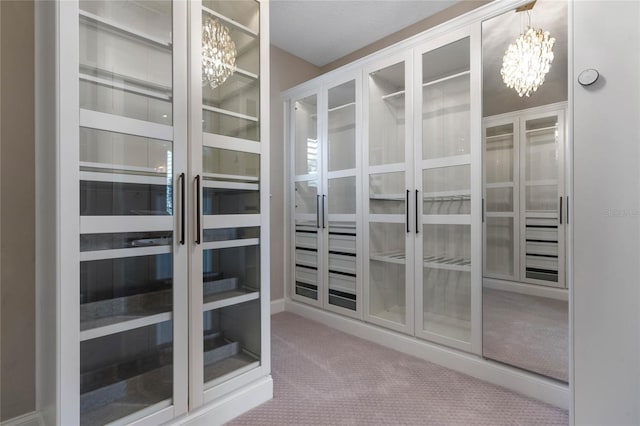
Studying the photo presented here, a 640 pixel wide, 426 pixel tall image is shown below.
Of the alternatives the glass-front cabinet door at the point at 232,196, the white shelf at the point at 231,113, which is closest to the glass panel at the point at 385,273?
the glass-front cabinet door at the point at 232,196

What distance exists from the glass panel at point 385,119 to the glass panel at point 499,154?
27.5 inches

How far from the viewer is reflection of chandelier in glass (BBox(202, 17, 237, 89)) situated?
1628 mm

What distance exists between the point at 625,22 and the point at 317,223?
238 centimetres

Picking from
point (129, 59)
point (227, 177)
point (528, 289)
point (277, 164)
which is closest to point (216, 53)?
point (129, 59)

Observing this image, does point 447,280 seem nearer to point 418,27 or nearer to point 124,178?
point 124,178

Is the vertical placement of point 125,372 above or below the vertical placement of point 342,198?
below

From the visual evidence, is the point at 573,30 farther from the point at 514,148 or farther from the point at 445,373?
the point at 445,373

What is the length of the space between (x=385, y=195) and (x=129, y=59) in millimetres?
1958

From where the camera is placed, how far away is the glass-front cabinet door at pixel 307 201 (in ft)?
10.0

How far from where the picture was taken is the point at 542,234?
183 centimetres

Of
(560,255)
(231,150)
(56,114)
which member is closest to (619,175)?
(560,255)

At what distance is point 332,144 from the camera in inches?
119

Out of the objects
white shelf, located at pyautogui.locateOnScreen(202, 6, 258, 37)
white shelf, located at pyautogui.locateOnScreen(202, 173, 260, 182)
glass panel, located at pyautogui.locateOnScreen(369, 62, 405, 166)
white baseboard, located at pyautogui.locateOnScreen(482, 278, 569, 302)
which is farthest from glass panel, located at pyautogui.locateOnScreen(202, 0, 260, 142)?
white baseboard, located at pyautogui.locateOnScreen(482, 278, 569, 302)

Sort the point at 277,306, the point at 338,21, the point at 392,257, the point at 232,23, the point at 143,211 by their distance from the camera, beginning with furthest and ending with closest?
the point at 277,306 → the point at 338,21 → the point at 392,257 → the point at 232,23 → the point at 143,211
